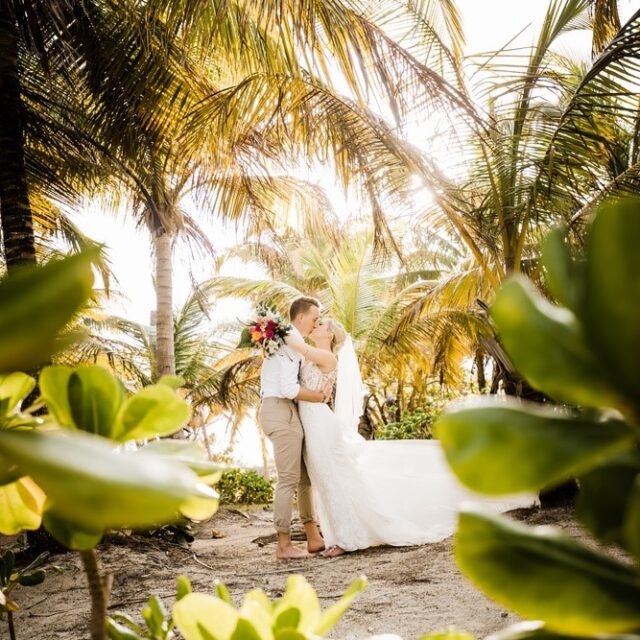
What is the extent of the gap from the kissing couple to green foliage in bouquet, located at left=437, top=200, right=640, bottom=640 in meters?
3.80

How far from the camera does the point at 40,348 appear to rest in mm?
203

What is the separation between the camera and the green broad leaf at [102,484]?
0.51 ft

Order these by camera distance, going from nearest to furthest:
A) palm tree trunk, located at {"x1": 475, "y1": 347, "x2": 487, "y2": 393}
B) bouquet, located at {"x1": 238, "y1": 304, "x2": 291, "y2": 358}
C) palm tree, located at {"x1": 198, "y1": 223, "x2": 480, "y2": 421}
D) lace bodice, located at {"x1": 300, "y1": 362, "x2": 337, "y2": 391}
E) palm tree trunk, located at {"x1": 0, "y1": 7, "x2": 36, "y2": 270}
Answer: palm tree trunk, located at {"x1": 0, "y1": 7, "x2": 36, "y2": 270} < bouquet, located at {"x1": 238, "y1": 304, "x2": 291, "y2": 358} < lace bodice, located at {"x1": 300, "y1": 362, "x2": 337, "y2": 391} < palm tree, located at {"x1": 198, "y1": 223, "x2": 480, "y2": 421} < palm tree trunk, located at {"x1": 475, "y1": 347, "x2": 487, "y2": 393}

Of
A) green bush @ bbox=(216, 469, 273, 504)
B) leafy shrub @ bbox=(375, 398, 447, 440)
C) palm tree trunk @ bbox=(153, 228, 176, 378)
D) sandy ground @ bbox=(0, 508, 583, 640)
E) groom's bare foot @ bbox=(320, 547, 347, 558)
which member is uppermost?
palm tree trunk @ bbox=(153, 228, 176, 378)

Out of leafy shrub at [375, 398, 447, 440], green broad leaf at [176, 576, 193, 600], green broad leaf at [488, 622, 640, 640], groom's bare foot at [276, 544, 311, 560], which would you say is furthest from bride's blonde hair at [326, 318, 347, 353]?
green broad leaf at [488, 622, 640, 640]

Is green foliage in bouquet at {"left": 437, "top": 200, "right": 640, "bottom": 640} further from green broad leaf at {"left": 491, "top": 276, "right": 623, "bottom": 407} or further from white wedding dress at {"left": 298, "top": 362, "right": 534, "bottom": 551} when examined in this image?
white wedding dress at {"left": 298, "top": 362, "right": 534, "bottom": 551}

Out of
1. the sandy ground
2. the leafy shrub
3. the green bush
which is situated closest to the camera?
the sandy ground

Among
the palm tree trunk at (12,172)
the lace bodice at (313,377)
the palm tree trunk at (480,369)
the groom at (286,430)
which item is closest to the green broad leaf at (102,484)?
the groom at (286,430)

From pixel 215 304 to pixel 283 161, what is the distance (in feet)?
19.3

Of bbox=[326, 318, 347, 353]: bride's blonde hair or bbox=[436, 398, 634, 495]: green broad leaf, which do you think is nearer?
bbox=[436, 398, 634, 495]: green broad leaf

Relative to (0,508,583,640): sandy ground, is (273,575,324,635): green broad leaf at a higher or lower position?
higher

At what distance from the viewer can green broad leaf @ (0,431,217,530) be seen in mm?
156

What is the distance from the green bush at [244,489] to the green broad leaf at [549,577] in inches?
367

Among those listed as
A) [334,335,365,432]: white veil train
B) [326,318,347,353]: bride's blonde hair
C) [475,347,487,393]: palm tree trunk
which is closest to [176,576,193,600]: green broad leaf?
[326,318,347,353]: bride's blonde hair
